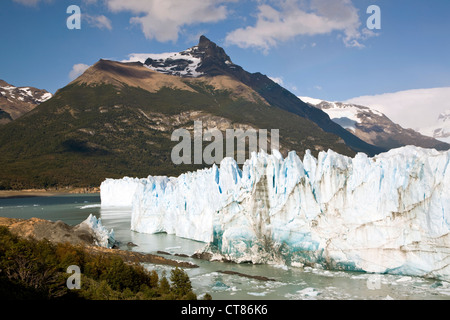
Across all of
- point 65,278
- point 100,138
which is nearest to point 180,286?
point 65,278

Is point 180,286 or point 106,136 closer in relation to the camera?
point 180,286

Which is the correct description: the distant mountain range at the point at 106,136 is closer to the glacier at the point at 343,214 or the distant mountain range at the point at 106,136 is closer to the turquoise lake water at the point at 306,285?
the glacier at the point at 343,214

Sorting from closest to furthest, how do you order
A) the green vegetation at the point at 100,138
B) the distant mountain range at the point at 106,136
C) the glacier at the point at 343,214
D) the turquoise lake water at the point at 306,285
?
the turquoise lake water at the point at 306,285
the glacier at the point at 343,214
the green vegetation at the point at 100,138
the distant mountain range at the point at 106,136

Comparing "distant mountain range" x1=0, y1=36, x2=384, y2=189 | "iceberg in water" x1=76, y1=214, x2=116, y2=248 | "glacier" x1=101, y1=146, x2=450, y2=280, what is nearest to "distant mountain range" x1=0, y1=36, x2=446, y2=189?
"distant mountain range" x1=0, y1=36, x2=384, y2=189

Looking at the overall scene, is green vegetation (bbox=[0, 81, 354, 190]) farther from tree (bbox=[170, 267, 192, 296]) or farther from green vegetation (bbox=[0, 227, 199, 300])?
tree (bbox=[170, 267, 192, 296])

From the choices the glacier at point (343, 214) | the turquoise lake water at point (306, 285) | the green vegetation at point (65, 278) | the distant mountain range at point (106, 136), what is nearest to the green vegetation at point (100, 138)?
the distant mountain range at point (106, 136)

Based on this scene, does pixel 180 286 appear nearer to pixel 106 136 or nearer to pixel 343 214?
pixel 343 214
